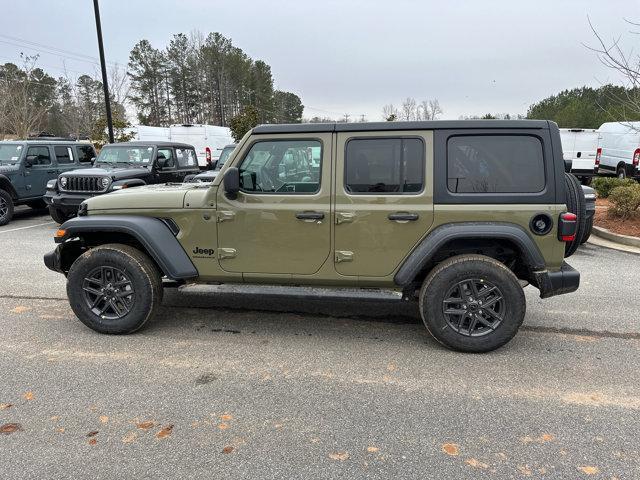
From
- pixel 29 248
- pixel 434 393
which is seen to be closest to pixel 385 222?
pixel 434 393

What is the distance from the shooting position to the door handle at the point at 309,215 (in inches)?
153

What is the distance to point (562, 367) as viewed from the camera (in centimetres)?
365

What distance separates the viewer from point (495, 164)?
12.3 feet

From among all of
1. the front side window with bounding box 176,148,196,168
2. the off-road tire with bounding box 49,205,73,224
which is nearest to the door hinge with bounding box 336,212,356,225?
the off-road tire with bounding box 49,205,73,224

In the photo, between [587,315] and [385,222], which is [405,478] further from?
[587,315]

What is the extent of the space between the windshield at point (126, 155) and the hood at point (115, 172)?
401 mm

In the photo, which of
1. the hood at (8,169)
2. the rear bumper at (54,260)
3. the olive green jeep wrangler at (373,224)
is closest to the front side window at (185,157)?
the hood at (8,169)

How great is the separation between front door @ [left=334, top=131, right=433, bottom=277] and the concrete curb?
242 inches

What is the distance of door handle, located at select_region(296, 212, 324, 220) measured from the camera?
3.88 meters

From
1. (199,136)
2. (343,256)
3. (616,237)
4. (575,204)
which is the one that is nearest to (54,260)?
(343,256)

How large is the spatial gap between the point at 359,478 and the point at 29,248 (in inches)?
305

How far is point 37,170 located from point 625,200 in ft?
41.9

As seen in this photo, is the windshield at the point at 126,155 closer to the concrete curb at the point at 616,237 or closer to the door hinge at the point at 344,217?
the door hinge at the point at 344,217

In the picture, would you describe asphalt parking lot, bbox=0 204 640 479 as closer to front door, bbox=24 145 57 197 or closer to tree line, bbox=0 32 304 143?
front door, bbox=24 145 57 197
